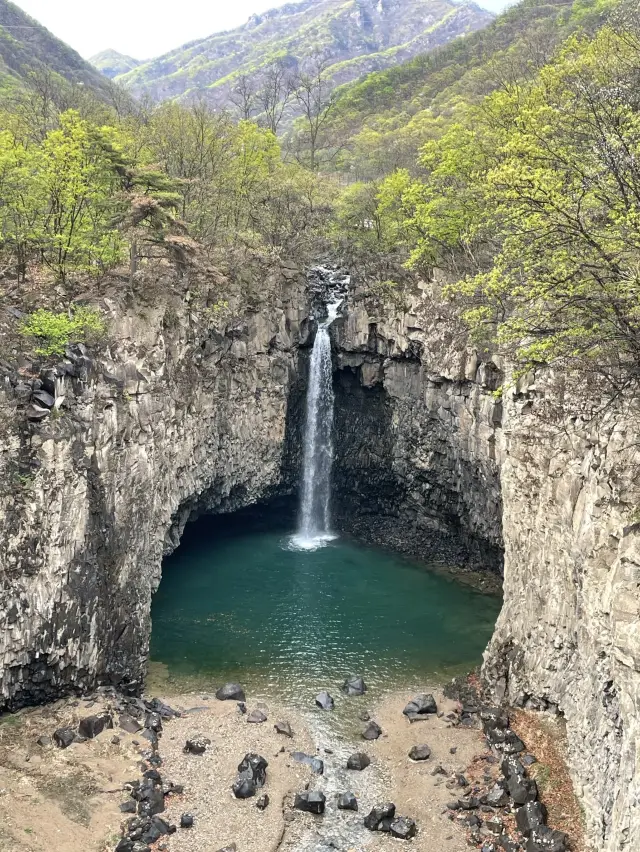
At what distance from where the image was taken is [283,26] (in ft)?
622

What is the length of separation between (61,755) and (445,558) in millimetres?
21503

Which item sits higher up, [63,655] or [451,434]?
[451,434]

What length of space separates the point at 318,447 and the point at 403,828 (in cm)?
2433

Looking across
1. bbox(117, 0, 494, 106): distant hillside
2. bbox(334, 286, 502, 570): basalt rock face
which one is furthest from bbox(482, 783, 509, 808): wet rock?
bbox(117, 0, 494, 106): distant hillside

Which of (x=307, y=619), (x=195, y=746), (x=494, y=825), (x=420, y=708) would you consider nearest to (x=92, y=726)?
(x=195, y=746)

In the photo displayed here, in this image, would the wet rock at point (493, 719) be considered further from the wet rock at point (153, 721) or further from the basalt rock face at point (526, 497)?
the wet rock at point (153, 721)

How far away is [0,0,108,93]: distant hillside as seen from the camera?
7700 centimetres

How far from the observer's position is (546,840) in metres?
14.0

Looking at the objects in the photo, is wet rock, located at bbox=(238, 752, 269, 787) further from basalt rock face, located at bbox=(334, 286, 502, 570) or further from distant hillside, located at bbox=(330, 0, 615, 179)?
distant hillside, located at bbox=(330, 0, 615, 179)

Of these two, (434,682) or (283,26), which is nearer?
(434,682)

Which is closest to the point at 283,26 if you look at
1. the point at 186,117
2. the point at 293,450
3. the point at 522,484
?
the point at 186,117

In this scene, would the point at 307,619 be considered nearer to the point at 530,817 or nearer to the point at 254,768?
the point at 254,768

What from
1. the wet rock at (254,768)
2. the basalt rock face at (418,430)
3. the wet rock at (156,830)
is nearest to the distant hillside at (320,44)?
the basalt rock face at (418,430)

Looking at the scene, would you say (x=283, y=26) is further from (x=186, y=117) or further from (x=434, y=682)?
(x=434, y=682)
